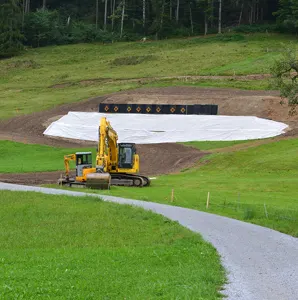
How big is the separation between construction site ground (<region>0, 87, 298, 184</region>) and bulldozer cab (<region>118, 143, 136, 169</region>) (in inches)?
276

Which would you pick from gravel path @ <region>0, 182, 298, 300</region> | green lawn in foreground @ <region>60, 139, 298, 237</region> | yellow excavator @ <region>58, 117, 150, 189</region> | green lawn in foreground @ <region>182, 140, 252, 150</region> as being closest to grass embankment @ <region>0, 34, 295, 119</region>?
green lawn in foreground @ <region>182, 140, 252, 150</region>

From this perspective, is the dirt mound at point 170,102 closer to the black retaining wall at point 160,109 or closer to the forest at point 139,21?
the black retaining wall at point 160,109

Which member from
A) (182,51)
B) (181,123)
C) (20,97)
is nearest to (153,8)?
(182,51)

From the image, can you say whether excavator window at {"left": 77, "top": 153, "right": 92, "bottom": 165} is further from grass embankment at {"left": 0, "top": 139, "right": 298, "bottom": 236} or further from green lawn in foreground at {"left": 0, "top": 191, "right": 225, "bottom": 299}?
green lawn in foreground at {"left": 0, "top": 191, "right": 225, "bottom": 299}

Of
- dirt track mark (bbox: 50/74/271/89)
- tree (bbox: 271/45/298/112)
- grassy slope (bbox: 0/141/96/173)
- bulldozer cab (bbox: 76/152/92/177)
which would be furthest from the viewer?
dirt track mark (bbox: 50/74/271/89)

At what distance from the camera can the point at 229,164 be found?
180 feet

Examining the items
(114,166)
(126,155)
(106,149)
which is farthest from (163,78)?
(106,149)

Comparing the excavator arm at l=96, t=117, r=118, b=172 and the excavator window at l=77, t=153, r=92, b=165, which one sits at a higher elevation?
the excavator arm at l=96, t=117, r=118, b=172

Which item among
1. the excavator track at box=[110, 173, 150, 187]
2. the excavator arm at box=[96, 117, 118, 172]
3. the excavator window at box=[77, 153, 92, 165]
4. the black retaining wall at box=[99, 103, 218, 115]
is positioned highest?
the excavator arm at box=[96, 117, 118, 172]

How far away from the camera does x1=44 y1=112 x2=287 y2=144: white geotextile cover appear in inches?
2621

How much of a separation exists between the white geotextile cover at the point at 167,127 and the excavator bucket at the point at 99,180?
2265 cm

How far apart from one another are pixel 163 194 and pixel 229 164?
14742 millimetres

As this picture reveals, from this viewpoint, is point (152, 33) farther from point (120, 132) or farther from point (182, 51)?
point (120, 132)

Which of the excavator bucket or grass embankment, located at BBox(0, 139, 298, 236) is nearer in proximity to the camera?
grass embankment, located at BBox(0, 139, 298, 236)
